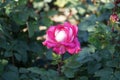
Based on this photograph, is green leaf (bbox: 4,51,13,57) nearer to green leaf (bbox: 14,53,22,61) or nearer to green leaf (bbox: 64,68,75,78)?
green leaf (bbox: 14,53,22,61)

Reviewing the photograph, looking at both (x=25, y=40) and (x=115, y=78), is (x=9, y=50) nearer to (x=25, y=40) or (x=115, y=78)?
(x=25, y=40)

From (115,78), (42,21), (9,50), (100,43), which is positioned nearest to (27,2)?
(42,21)

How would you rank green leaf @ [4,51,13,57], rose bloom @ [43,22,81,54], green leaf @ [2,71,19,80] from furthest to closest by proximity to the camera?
green leaf @ [4,51,13,57] < green leaf @ [2,71,19,80] < rose bloom @ [43,22,81,54]

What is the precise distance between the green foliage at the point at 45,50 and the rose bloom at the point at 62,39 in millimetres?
145

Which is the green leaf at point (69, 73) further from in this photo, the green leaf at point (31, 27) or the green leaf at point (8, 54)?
the green leaf at point (31, 27)

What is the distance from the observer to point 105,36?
8.02ft

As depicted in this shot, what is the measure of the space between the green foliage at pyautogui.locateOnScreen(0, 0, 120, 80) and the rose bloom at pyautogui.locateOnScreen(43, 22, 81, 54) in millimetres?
145

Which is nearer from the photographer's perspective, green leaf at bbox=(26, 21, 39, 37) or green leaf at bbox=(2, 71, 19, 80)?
green leaf at bbox=(2, 71, 19, 80)

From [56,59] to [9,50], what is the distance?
0.58 metres

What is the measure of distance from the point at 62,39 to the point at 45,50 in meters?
0.99

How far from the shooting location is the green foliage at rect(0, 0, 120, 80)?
2396 mm

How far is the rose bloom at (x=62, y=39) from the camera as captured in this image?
86.4 inches

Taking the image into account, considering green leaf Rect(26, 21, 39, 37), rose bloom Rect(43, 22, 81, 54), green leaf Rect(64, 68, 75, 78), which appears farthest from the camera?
green leaf Rect(26, 21, 39, 37)

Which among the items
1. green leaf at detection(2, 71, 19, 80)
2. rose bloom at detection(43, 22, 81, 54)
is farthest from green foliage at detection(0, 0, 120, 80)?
rose bloom at detection(43, 22, 81, 54)
